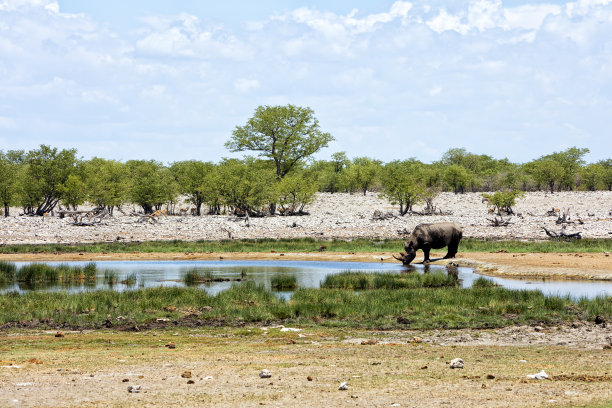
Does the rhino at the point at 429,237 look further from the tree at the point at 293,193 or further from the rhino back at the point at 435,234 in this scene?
the tree at the point at 293,193

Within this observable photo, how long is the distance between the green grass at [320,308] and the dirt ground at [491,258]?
8.90 metres

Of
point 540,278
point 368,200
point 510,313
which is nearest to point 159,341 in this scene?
point 510,313

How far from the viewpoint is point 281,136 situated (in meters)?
83.2

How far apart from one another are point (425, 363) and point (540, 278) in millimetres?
19336

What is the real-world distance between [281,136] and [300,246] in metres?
39.5

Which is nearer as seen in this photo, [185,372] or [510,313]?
[185,372]

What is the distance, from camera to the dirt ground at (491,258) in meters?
30.1

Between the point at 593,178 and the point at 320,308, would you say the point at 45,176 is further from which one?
the point at 593,178

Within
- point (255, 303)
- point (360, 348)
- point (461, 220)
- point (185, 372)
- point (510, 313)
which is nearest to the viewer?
point (185, 372)

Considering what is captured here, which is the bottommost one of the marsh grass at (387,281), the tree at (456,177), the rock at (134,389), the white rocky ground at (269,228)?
the marsh grass at (387,281)

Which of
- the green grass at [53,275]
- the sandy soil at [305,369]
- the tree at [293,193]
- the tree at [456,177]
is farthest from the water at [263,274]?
the tree at [456,177]

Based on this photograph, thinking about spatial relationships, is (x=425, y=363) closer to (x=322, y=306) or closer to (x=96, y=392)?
(x=96, y=392)

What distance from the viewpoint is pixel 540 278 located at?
2939 centimetres

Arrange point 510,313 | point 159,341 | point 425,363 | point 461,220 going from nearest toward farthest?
point 425,363, point 159,341, point 510,313, point 461,220
